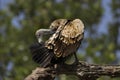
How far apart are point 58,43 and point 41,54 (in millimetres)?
139

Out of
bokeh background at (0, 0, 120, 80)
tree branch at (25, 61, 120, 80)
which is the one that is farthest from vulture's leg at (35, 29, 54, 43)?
bokeh background at (0, 0, 120, 80)

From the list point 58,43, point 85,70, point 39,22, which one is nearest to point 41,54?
point 58,43

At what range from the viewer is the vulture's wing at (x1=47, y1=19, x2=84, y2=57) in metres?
3.22

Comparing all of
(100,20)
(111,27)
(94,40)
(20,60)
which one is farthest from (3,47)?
(111,27)

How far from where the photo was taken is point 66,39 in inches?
127

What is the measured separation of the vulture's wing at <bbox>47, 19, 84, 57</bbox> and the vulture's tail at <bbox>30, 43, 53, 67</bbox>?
0.04m

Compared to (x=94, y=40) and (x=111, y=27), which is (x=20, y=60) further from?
(x=111, y=27)

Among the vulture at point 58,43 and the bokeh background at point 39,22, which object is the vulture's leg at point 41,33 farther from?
the bokeh background at point 39,22

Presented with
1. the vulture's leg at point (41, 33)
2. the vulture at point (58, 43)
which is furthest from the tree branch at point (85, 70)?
the vulture's leg at point (41, 33)

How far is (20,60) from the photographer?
456 inches

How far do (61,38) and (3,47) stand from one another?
8.52 m

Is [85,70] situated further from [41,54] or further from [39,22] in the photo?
[39,22]

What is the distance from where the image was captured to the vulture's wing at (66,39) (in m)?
3.22

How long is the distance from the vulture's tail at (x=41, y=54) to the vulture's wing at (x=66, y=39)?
4 cm
